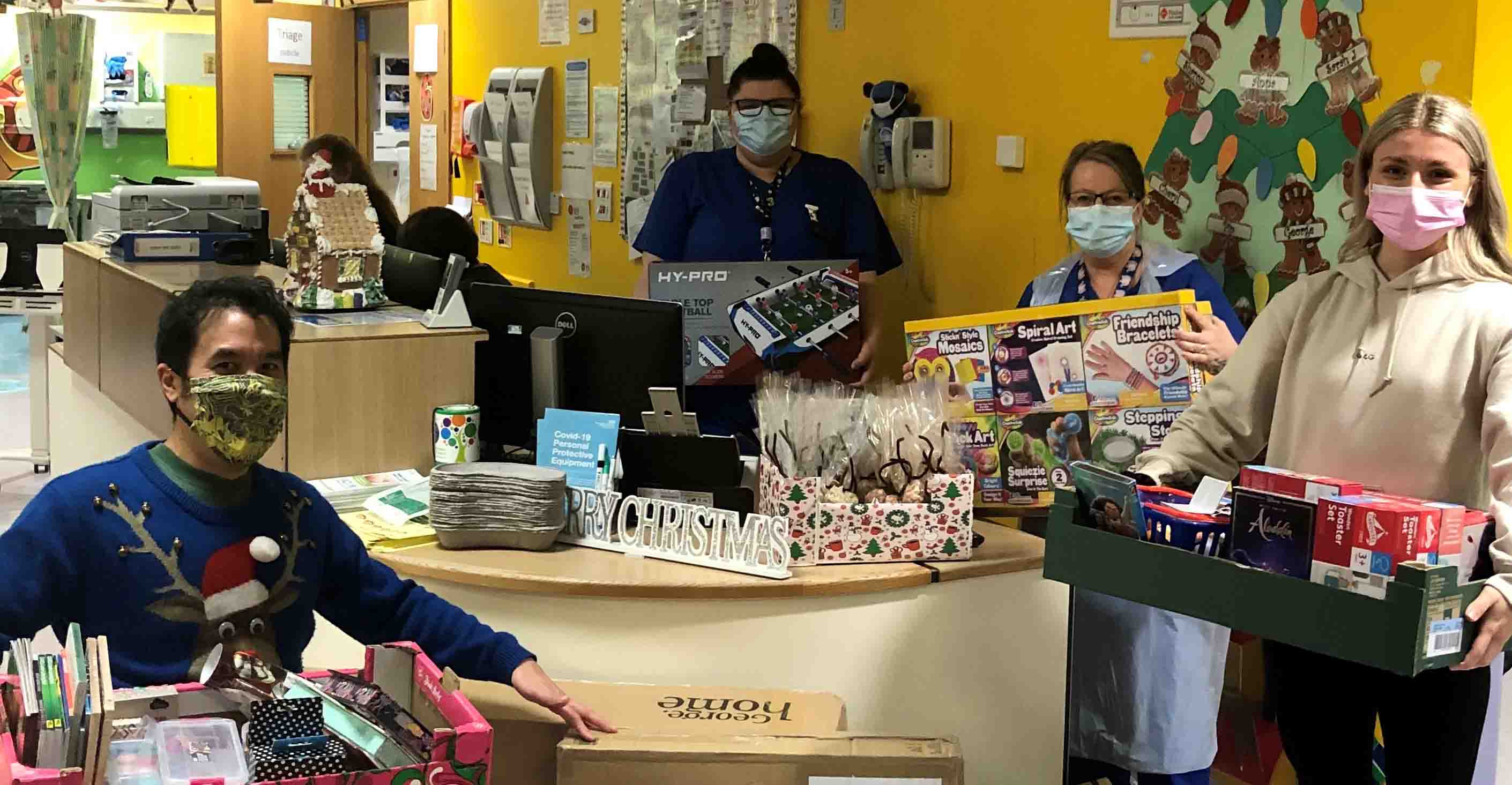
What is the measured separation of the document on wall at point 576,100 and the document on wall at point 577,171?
0.20 ft

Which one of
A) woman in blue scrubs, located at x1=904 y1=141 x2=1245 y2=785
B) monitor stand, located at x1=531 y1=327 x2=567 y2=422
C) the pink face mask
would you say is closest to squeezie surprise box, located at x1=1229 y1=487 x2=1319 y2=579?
woman in blue scrubs, located at x1=904 y1=141 x2=1245 y2=785

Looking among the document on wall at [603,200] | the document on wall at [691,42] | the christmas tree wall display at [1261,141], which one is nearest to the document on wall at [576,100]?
the document on wall at [603,200]

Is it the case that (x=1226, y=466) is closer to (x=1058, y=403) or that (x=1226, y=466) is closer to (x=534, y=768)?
(x=1058, y=403)

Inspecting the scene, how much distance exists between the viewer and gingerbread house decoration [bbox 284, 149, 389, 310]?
147 inches

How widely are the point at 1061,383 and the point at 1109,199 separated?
595mm

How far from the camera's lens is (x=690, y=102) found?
240 inches

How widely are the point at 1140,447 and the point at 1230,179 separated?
1046mm

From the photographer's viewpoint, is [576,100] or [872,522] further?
[576,100]

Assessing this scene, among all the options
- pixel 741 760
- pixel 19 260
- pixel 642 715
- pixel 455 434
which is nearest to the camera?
pixel 741 760

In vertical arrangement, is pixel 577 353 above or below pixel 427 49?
below

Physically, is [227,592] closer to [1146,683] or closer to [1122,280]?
[1146,683]

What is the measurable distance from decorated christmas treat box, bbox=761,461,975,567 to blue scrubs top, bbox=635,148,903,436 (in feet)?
5.21

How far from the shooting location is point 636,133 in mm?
6598

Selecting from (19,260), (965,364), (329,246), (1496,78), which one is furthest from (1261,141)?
(19,260)
